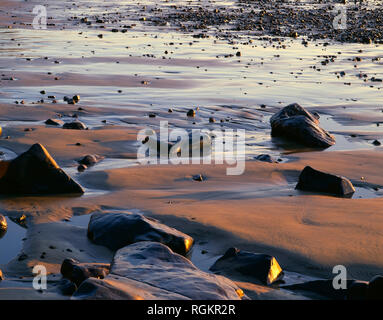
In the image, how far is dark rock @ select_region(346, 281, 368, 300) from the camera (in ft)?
15.0

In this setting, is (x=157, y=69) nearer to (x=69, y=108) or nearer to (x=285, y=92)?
(x=285, y=92)

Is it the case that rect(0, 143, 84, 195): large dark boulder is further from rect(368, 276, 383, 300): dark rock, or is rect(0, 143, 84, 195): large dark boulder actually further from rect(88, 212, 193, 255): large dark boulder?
rect(368, 276, 383, 300): dark rock

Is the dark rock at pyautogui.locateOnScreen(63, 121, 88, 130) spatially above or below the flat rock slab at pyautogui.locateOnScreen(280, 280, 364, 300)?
above

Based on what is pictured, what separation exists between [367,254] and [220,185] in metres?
2.62

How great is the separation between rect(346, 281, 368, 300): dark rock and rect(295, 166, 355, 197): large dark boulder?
292 cm

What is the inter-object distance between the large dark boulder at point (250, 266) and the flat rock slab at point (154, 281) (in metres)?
0.40

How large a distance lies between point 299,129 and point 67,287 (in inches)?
269

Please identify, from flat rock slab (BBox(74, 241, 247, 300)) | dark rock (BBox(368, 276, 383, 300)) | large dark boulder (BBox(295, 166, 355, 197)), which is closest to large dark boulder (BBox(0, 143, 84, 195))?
flat rock slab (BBox(74, 241, 247, 300))

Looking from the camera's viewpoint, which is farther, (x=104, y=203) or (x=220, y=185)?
(x=220, y=185)

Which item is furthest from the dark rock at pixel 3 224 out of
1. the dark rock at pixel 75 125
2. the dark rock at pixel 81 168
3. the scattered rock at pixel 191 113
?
the scattered rock at pixel 191 113

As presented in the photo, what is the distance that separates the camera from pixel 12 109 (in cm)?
1136

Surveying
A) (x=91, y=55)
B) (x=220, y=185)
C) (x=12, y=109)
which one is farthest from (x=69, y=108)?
(x=91, y=55)

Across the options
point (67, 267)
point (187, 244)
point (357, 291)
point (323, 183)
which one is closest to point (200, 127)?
point (323, 183)

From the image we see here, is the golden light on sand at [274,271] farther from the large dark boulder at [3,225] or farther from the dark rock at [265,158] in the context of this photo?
the dark rock at [265,158]
